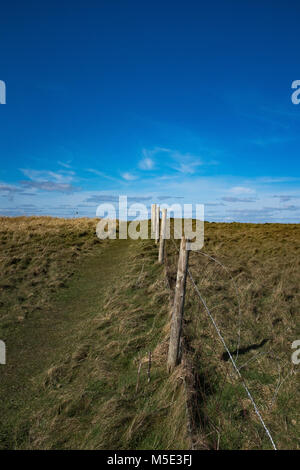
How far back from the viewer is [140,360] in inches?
239

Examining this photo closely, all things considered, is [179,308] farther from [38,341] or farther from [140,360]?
[38,341]

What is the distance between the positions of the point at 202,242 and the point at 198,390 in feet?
53.7

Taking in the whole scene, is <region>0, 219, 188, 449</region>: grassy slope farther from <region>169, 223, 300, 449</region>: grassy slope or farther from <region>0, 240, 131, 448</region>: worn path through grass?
<region>169, 223, 300, 449</region>: grassy slope

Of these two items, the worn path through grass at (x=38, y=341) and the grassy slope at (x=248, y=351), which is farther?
the worn path through grass at (x=38, y=341)

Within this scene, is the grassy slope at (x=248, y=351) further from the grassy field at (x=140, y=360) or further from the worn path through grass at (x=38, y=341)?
the worn path through grass at (x=38, y=341)

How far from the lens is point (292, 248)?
18.4 metres

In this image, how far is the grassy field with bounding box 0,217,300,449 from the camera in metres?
4.46

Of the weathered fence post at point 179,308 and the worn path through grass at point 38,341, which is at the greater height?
the weathered fence post at point 179,308

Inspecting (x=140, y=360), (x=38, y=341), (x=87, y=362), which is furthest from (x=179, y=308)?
(x=38, y=341)

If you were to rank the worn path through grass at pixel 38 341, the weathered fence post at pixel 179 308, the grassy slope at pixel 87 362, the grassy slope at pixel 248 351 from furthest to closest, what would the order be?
1. the weathered fence post at pixel 179 308
2. the worn path through grass at pixel 38 341
3. the grassy slope at pixel 87 362
4. the grassy slope at pixel 248 351

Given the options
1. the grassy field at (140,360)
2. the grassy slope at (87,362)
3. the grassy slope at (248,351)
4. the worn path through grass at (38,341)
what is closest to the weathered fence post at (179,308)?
the grassy field at (140,360)

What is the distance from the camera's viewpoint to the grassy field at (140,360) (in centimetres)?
446

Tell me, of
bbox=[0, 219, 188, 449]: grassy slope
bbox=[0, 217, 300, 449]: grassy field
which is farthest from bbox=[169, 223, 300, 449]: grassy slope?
bbox=[0, 219, 188, 449]: grassy slope
